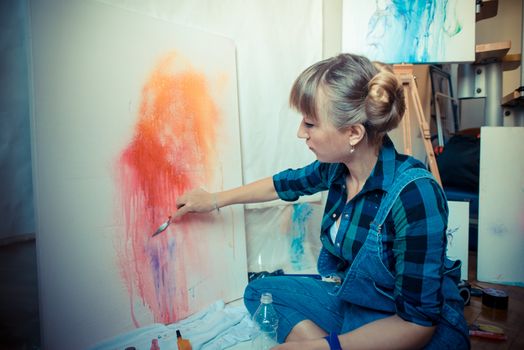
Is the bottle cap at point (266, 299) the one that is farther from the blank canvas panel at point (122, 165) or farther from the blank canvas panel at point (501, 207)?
the blank canvas panel at point (501, 207)

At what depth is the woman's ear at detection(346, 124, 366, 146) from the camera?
1.06 m

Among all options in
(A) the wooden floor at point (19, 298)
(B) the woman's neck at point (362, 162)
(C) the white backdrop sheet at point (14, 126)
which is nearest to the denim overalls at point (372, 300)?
(B) the woman's neck at point (362, 162)

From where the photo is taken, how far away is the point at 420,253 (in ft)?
3.00

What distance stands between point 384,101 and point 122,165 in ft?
2.85

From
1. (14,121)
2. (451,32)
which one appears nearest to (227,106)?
(14,121)

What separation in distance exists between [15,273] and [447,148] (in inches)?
118

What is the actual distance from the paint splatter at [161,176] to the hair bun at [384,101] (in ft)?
2.38

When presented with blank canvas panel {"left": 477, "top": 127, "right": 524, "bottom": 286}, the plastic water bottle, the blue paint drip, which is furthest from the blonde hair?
blank canvas panel {"left": 477, "top": 127, "right": 524, "bottom": 286}

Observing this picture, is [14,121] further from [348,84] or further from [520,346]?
[520,346]

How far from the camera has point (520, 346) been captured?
147cm

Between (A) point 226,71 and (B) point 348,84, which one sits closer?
(B) point 348,84

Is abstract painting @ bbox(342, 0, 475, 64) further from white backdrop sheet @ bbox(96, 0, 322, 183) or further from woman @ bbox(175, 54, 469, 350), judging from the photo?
woman @ bbox(175, 54, 469, 350)

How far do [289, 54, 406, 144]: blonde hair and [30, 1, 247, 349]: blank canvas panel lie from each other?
0.57 m

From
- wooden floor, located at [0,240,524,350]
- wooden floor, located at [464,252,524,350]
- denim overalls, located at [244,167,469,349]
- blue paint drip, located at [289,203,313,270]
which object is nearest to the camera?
denim overalls, located at [244,167,469,349]
